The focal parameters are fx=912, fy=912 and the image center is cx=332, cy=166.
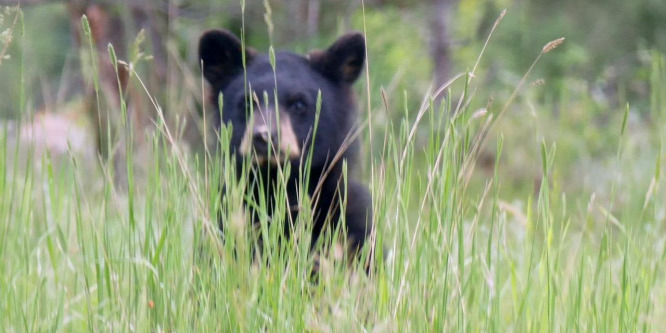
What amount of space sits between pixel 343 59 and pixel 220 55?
1.86 ft

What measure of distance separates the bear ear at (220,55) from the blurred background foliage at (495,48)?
145 cm

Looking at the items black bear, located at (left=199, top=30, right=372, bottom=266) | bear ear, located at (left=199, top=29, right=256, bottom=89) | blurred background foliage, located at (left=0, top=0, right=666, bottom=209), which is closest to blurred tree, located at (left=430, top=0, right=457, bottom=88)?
blurred background foliage, located at (left=0, top=0, right=666, bottom=209)

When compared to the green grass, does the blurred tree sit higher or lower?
higher

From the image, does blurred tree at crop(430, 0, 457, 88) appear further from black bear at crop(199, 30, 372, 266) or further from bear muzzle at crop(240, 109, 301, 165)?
bear muzzle at crop(240, 109, 301, 165)

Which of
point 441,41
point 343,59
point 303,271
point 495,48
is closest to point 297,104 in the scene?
point 343,59

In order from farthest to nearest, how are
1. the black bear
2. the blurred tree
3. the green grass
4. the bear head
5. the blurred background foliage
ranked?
the blurred background foliage < the blurred tree < the bear head < the black bear < the green grass

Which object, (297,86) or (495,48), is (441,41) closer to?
(495,48)

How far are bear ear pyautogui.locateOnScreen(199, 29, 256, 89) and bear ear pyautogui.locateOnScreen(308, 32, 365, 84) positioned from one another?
13.7 inches

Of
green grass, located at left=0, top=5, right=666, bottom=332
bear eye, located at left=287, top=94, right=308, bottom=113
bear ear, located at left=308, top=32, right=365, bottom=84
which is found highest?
bear ear, located at left=308, top=32, right=365, bottom=84

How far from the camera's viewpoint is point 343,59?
13.8 feet

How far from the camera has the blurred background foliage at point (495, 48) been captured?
6.75m

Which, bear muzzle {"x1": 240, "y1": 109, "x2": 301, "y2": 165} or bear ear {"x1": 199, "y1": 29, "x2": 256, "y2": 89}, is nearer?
bear muzzle {"x1": 240, "y1": 109, "x2": 301, "y2": 165}

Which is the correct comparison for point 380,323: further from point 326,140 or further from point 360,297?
point 326,140

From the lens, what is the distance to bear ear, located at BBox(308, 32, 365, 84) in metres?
4.18
